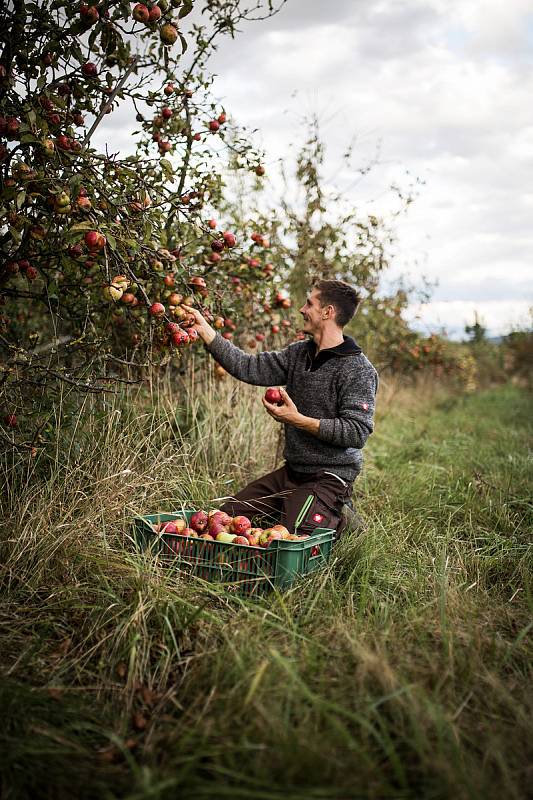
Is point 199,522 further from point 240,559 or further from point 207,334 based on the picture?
point 207,334

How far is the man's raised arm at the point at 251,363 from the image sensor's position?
364 cm

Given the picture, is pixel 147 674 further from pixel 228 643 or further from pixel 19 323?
pixel 19 323

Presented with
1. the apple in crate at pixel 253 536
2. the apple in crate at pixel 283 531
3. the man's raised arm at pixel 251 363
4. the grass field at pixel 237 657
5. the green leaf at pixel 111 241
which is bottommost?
the grass field at pixel 237 657

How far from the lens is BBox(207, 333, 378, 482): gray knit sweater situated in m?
3.20

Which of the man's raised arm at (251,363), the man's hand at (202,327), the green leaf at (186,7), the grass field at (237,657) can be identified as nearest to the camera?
the grass field at (237,657)

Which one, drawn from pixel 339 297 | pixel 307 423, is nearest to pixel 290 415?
pixel 307 423

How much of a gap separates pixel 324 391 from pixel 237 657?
70.6 inches

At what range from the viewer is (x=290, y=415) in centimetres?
311

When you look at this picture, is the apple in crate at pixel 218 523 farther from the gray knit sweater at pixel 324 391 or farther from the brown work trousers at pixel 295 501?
the gray knit sweater at pixel 324 391

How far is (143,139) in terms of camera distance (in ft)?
12.2

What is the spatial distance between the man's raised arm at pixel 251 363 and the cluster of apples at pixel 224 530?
97cm

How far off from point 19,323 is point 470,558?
3774mm

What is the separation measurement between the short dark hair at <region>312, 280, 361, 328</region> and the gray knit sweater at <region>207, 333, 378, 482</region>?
154 millimetres

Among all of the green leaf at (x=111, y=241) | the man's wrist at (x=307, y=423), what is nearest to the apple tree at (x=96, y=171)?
the green leaf at (x=111, y=241)
